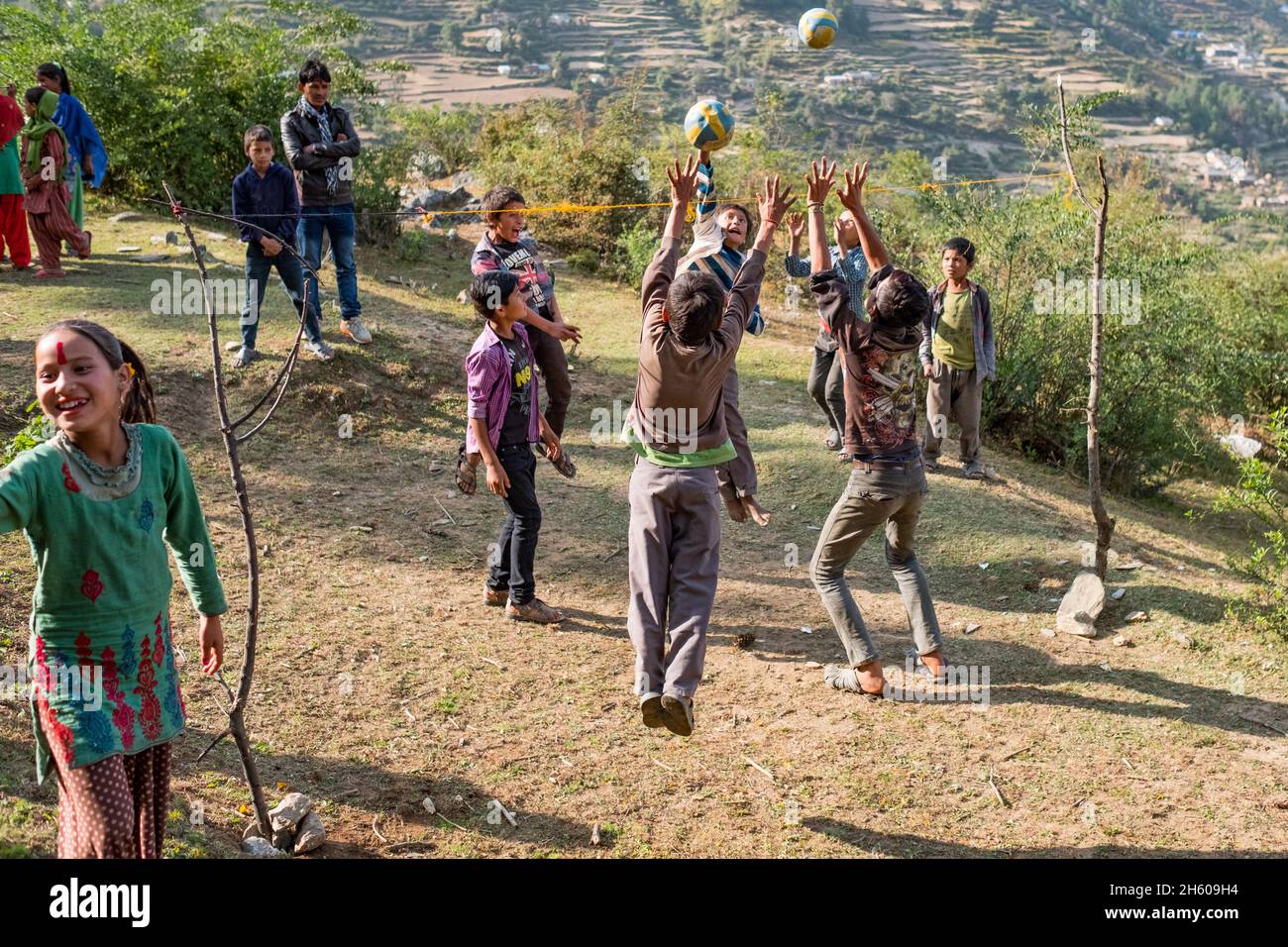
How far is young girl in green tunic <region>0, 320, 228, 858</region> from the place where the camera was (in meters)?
2.66

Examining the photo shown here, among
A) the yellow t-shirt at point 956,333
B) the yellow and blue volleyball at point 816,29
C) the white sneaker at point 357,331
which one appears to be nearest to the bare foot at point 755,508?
the yellow t-shirt at point 956,333

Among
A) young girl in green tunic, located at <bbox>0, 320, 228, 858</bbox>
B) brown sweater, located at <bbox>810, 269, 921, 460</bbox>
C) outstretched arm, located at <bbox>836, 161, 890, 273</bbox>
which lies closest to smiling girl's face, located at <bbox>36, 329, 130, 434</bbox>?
young girl in green tunic, located at <bbox>0, 320, 228, 858</bbox>

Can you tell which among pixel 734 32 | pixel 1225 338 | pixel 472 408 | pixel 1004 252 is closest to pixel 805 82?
pixel 734 32

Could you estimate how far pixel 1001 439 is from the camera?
31.7 feet

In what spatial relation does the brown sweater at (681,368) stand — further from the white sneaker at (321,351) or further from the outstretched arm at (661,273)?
the white sneaker at (321,351)

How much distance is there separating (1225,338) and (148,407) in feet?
44.7

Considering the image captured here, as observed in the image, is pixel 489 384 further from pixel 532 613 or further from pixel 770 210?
pixel 770 210

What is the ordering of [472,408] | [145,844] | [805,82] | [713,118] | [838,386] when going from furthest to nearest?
[805,82] < [838,386] < [713,118] < [472,408] < [145,844]

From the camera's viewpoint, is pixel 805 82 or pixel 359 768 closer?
pixel 359 768

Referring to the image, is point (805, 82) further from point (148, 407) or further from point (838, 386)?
point (148, 407)

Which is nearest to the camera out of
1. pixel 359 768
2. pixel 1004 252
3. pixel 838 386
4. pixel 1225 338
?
pixel 359 768

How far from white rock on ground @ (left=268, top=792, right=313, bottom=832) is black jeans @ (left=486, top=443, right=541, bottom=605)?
1.92 metres

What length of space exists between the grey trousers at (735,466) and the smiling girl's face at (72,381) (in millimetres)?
3591

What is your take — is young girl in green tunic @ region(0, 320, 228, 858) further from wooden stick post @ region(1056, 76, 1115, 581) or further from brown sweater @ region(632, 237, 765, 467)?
wooden stick post @ region(1056, 76, 1115, 581)
